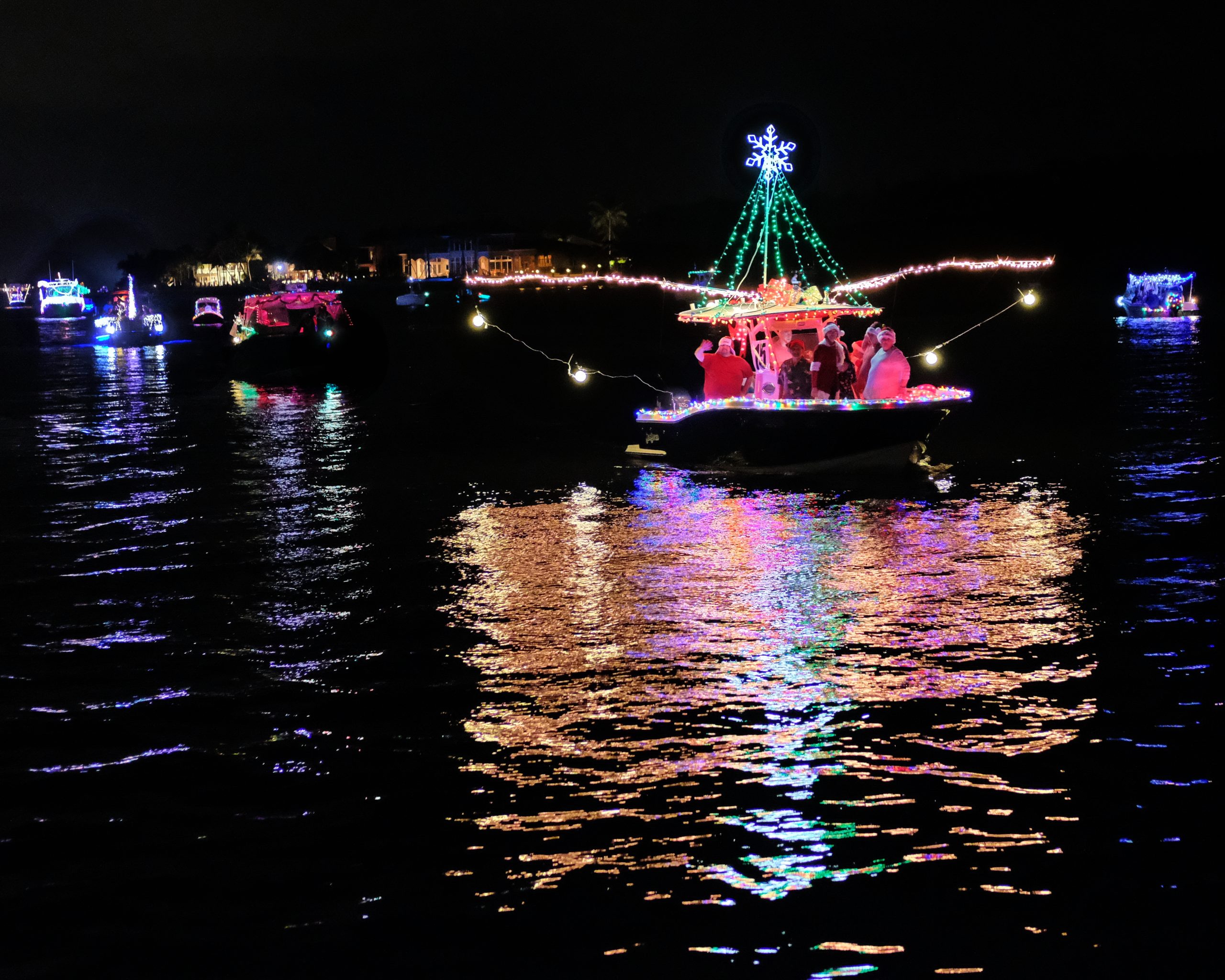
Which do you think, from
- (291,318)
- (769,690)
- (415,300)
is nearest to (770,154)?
(769,690)

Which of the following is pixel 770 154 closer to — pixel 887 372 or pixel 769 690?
pixel 887 372

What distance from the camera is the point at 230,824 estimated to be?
27.6ft

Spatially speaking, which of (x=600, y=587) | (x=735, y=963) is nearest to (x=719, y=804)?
(x=735, y=963)

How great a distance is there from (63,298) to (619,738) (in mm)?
185079

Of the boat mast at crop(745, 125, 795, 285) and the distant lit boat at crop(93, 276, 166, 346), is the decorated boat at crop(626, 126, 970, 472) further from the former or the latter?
the distant lit boat at crop(93, 276, 166, 346)

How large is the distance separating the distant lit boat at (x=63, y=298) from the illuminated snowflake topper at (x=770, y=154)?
167980mm

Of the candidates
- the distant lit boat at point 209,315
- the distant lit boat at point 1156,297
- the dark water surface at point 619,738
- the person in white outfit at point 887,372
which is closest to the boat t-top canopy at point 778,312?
the person in white outfit at point 887,372

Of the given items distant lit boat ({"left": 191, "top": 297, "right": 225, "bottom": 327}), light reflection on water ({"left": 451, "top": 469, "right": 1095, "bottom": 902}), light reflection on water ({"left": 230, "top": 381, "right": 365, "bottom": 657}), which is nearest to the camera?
light reflection on water ({"left": 451, "top": 469, "right": 1095, "bottom": 902})

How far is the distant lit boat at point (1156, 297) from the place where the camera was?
3541 inches

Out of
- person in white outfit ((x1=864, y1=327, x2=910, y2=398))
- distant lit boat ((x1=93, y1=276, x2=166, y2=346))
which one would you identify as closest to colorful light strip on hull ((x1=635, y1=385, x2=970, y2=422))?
person in white outfit ((x1=864, y1=327, x2=910, y2=398))

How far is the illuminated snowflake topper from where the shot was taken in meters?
24.0

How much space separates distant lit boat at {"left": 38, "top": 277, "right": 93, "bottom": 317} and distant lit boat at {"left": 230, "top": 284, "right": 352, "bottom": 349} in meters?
130

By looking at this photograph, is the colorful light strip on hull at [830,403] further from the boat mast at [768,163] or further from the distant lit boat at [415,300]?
the distant lit boat at [415,300]

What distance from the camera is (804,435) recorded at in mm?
22547
